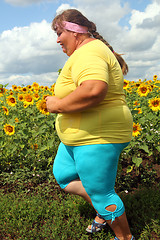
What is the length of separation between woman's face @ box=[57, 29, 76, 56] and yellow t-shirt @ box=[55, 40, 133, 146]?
0.14m

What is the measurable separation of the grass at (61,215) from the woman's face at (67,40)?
169cm

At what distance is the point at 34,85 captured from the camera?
6.98m

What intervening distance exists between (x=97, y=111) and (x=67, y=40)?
587 millimetres

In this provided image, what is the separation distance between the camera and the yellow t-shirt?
1773mm

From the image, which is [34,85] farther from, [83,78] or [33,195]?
[83,78]

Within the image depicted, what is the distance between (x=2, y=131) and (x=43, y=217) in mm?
1793

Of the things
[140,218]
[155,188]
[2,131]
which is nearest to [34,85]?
[2,131]

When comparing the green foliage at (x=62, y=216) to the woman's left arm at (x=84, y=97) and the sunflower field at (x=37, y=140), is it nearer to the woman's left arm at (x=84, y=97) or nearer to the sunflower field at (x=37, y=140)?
the sunflower field at (x=37, y=140)

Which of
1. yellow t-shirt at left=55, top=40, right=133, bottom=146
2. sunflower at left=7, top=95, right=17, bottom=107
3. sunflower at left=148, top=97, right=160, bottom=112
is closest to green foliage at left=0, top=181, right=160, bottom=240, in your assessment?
yellow t-shirt at left=55, top=40, right=133, bottom=146

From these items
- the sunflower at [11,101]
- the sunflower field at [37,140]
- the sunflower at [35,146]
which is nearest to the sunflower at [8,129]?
the sunflower field at [37,140]

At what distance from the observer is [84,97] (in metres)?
1.67

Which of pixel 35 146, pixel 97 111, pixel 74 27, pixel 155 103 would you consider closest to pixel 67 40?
pixel 74 27

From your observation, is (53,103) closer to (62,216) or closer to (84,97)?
(84,97)

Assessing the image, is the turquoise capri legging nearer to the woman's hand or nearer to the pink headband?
the woman's hand
